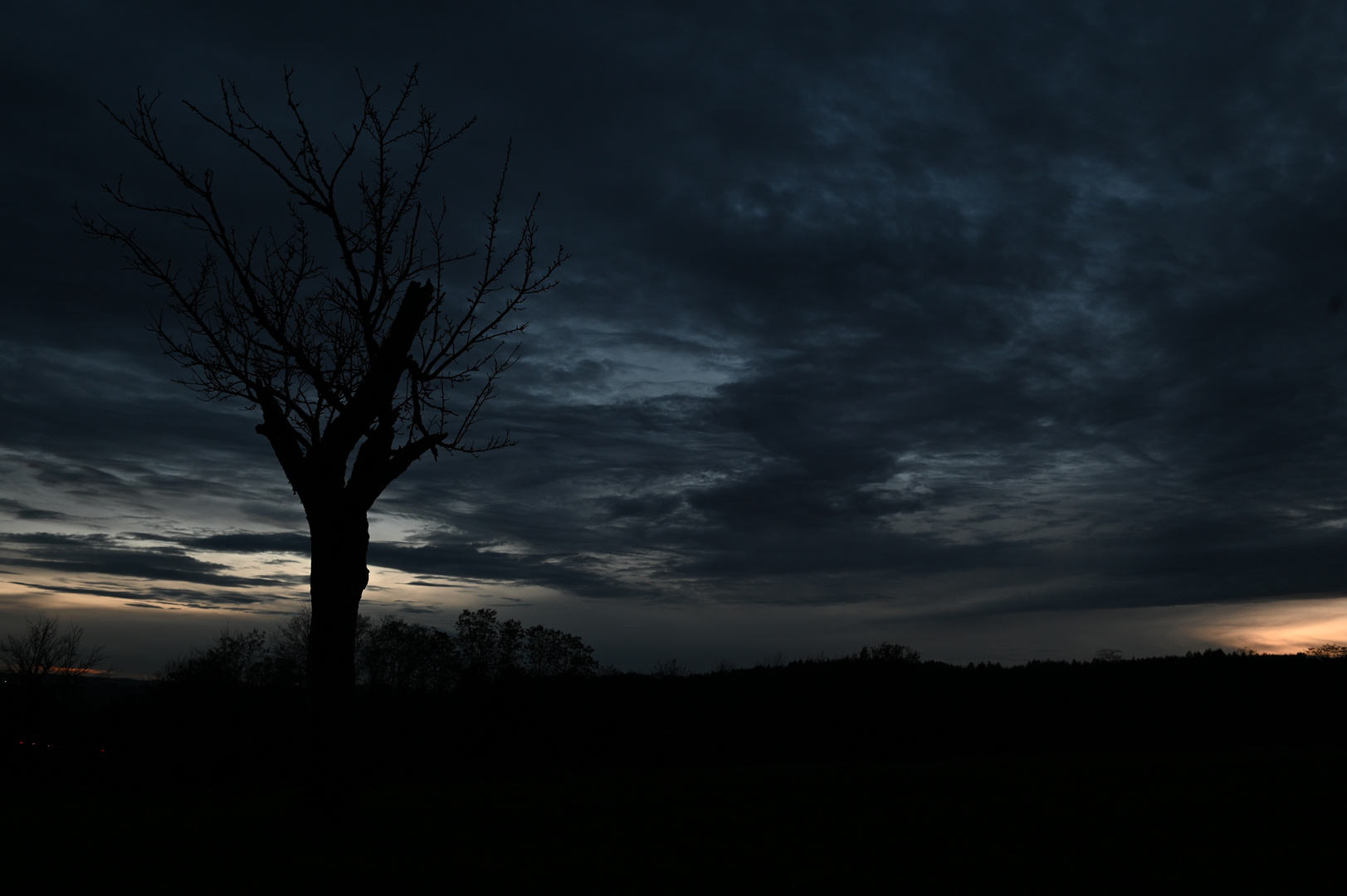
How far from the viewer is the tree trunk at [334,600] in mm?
9695

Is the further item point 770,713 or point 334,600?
point 770,713

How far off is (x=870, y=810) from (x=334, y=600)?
7474 mm

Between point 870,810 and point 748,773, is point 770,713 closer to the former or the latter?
point 748,773

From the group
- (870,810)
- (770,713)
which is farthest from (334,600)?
(770,713)

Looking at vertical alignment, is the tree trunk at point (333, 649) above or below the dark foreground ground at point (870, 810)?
above

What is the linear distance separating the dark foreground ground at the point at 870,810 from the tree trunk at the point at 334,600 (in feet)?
2.19

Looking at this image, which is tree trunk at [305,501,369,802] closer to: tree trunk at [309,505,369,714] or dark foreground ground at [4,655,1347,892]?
tree trunk at [309,505,369,714]

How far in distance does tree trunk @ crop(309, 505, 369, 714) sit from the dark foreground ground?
2.19ft

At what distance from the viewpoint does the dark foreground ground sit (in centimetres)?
718

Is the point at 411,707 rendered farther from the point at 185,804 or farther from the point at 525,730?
the point at 185,804

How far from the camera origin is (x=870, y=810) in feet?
33.6

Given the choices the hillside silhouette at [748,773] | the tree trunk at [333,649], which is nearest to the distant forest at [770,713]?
the hillside silhouette at [748,773]

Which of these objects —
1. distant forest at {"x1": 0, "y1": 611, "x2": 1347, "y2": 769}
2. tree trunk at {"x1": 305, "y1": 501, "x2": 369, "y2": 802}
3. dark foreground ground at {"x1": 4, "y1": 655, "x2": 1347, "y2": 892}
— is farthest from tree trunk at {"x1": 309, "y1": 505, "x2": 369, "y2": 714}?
distant forest at {"x1": 0, "y1": 611, "x2": 1347, "y2": 769}

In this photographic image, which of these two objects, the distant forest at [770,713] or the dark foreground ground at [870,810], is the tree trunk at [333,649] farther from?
the distant forest at [770,713]
